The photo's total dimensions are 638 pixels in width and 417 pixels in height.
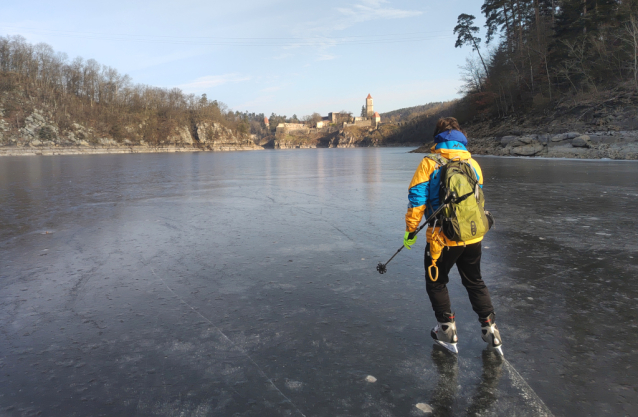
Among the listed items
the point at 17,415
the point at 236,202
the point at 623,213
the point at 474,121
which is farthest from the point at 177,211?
the point at 474,121

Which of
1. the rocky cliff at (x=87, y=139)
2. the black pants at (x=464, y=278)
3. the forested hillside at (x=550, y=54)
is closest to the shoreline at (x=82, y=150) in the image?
the rocky cliff at (x=87, y=139)

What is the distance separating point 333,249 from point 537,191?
30.8ft

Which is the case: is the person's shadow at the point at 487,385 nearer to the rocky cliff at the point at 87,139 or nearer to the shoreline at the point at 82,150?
the shoreline at the point at 82,150

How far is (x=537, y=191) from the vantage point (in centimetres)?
1262

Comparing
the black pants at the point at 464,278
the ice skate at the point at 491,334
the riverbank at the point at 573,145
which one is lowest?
the ice skate at the point at 491,334

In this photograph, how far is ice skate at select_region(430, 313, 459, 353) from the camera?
10.6ft

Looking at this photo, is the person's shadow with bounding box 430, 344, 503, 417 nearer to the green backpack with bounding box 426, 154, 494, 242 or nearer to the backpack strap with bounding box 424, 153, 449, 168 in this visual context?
the green backpack with bounding box 426, 154, 494, 242

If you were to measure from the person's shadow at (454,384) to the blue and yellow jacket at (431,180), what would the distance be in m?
0.92

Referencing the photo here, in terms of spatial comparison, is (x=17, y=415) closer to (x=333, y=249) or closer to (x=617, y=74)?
(x=333, y=249)

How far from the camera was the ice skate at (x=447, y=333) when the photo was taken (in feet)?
10.6

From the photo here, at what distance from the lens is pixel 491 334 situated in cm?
324

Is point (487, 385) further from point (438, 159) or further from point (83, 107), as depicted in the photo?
point (83, 107)

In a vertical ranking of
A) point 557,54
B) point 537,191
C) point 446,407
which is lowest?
point 446,407

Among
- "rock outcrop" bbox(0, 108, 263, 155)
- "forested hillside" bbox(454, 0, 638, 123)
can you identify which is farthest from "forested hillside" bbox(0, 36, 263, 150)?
"forested hillside" bbox(454, 0, 638, 123)
